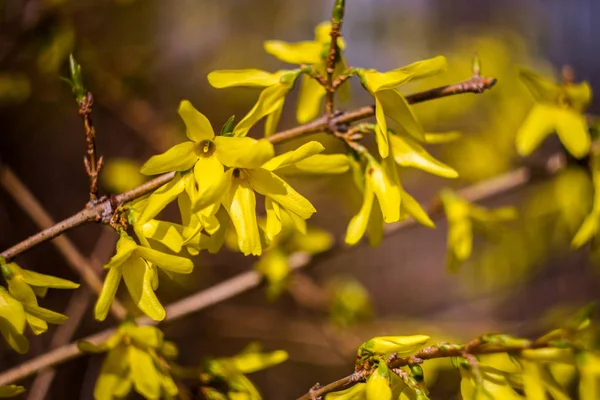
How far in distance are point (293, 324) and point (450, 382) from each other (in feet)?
2.89

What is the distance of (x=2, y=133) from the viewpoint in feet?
9.57

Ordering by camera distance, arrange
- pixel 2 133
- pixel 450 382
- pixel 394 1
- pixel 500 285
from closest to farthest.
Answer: pixel 450 382, pixel 500 285, pixel 2 133, pixel 394 1

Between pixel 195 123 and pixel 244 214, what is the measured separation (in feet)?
0.68

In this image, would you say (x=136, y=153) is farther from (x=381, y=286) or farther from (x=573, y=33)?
(x=573, y=33)

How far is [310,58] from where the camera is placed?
1.34 meters

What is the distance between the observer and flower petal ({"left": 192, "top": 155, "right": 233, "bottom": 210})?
1008 mm

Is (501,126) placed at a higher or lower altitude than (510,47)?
lower

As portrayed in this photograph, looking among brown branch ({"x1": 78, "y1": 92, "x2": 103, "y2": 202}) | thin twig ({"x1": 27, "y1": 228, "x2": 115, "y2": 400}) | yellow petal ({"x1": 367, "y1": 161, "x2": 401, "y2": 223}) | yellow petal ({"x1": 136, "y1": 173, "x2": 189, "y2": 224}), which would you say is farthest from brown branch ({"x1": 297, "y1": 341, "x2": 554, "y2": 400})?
thin twig ({"x1": 27, "y1": 228, "x2": 115, "y2": 400})

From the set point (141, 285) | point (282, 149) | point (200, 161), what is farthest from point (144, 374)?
point (282, 149)

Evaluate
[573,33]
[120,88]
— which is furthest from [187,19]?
[573,33]

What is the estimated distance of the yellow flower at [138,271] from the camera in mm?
1055

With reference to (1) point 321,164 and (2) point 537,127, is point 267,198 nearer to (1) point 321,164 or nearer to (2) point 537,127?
(1) point 321,164

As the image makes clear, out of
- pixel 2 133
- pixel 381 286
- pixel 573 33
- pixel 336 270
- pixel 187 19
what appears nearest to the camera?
pixel 2 133

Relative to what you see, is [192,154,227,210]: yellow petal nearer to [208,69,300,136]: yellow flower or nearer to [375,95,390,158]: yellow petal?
[208,69,300,136]: yellow flower
